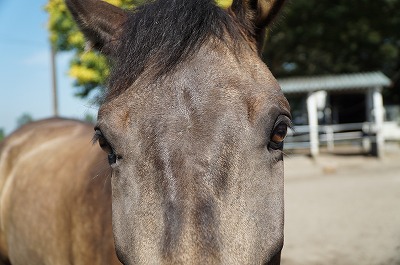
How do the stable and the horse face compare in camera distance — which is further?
the stable

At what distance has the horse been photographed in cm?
168

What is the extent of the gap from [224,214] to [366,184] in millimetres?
11387

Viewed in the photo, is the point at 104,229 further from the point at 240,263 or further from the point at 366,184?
the point at 366,184

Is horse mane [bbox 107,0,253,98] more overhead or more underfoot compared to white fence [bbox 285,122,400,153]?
more overhead

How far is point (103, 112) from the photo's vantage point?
204 centimetres

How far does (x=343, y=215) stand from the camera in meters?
8.62

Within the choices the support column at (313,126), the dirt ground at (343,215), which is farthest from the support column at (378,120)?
the support column at (313,126)

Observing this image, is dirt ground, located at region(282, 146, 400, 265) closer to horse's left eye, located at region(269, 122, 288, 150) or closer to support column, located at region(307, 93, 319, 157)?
horse's left eye, located at region(269, 122, 288, 150)

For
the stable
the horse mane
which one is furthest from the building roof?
the horse mane

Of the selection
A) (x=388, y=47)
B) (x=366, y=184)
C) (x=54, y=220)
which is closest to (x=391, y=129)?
(x=388, y=47)

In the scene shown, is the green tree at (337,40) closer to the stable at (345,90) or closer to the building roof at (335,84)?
the building roof at (335,84)

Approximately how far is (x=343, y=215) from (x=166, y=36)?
7.50 meters

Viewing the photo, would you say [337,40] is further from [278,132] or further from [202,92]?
[202,92]

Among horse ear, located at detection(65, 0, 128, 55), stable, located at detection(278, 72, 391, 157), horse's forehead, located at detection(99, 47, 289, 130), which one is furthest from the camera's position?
stable, located at detection(278, 72, 391, 157)
